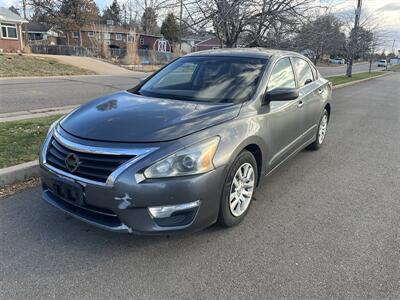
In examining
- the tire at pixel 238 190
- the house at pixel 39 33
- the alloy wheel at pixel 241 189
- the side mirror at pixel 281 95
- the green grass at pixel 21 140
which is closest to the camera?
the tire at pixel 238 190

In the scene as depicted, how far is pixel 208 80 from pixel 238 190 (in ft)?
4.62

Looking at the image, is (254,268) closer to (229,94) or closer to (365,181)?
(229,94)

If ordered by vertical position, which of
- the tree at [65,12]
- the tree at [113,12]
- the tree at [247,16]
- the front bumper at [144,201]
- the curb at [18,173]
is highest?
the tree at [113,12]

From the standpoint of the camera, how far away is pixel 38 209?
143 inches

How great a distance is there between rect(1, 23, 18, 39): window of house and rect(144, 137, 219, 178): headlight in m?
38.3

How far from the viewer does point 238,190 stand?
338 centimetres

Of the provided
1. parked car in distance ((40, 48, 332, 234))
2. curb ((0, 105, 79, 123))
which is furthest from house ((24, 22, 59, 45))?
parked car in distance ((40, 48, 332, 234))

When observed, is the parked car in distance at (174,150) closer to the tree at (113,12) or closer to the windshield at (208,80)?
the windshield at (208,80)

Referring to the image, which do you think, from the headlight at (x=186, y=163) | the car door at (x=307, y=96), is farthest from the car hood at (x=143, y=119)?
the car door at (x=307, y=96)

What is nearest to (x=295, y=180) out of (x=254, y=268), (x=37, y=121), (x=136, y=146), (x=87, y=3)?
(x=254, y=268)

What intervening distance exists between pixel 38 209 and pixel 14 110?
610 cm

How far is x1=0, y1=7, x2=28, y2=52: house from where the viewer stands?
113 ft

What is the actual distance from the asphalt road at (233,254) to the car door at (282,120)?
0.54m

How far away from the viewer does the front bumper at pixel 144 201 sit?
268cm
